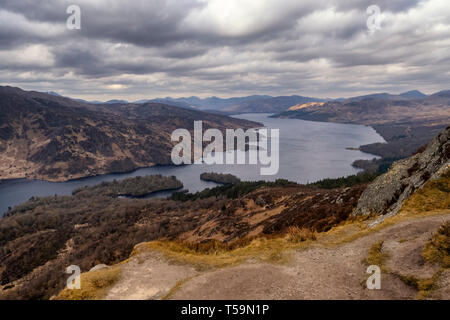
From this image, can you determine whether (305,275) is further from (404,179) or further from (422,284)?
(404,179)

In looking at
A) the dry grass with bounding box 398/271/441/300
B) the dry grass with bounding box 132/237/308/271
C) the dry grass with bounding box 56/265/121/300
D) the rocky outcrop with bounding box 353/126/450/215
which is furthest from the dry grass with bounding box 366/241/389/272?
the dry grass with bounding box 56/265/121/300

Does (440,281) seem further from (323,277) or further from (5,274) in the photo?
(5,274)

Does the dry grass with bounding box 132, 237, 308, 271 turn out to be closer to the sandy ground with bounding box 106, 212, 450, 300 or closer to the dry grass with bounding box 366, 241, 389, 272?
the sandy ground with bounding box 106, 212, 450, 300

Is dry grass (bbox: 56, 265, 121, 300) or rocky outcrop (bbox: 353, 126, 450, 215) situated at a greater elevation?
rocky outcrop (bbox: 353, 126, 450, 215)

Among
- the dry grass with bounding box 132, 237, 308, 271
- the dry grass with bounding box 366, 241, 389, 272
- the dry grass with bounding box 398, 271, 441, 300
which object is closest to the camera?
the dry grass with bounding box 398, 271, 441, 300

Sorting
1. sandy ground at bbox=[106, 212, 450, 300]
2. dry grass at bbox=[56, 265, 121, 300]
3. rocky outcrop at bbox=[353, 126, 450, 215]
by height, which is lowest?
dry grass at bbox=[56, 265, 121, 300]

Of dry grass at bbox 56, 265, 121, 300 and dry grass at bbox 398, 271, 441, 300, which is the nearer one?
dry grass at bbox 398, 271, 441, 300
